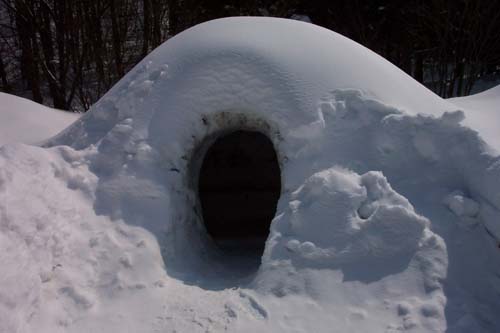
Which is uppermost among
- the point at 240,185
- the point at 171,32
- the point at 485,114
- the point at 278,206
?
the point at 485,114

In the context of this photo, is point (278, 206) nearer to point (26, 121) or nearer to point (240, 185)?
point (240, 185)

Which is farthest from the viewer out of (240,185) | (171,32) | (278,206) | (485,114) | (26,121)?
(171,32)

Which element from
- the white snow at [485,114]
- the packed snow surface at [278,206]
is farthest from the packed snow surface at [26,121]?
the white snow at [485,114]

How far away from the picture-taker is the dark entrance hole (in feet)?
19.6

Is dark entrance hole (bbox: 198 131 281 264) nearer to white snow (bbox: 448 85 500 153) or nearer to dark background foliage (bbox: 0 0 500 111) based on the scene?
white snow (bbox: 448 85 500 153)

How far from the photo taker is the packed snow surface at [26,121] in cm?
494

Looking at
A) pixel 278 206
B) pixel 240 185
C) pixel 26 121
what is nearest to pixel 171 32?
pixel 240 185

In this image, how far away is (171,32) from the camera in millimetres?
12656

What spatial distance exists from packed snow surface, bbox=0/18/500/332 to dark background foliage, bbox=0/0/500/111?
7258 mm

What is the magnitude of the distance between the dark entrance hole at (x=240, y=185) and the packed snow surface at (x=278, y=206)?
64.9 inches

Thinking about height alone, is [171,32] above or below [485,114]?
below

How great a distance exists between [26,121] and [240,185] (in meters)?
2.89

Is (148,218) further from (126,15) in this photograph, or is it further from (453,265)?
(126,15)

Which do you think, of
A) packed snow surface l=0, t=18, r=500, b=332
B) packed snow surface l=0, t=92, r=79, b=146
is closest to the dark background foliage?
packed snow surface l=0, t=92, r=79, b=146
